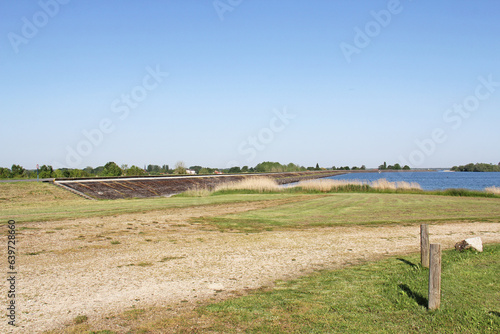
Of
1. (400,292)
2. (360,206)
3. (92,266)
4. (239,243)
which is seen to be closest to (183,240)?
(239,243)

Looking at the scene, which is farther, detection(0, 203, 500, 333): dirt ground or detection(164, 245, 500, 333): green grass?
detection(0, 203, 500, 333): dirt ground

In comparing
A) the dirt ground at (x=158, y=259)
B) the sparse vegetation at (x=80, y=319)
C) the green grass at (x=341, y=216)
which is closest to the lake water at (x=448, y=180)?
the green grass at (x=341, y=216)

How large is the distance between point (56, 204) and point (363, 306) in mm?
23156

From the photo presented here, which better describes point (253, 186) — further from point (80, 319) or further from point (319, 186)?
point (80, 319)

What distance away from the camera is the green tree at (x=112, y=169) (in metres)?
60.7

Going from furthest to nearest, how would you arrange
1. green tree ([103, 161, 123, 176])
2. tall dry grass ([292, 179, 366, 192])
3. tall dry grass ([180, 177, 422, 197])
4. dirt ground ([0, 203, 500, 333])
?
green tree ([103, 161, 123, 176]), tall dry grass ([292, 179, 366, 192]), tall dry grass ([180, 177, 422, 197]), dirt ground ([0, 203, 500, 333])

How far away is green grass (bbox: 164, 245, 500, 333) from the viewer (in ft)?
17.9

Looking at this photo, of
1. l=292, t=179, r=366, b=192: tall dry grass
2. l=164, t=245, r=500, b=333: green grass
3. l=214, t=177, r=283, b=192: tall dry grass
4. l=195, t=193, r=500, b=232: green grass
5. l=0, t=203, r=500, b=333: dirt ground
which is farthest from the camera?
l=292, t=179, r=366, b=192: tall dry grass

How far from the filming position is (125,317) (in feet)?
19.2

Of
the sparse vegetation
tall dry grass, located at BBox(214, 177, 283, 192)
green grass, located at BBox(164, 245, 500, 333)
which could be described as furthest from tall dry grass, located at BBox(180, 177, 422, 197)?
the sparse vegetation

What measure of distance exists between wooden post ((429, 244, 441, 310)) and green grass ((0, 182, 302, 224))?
15910mm

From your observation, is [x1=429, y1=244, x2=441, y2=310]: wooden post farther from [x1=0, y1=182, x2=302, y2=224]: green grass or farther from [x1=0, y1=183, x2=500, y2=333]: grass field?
[x1=0, y1=182, x2=302, y2=224]: green grass

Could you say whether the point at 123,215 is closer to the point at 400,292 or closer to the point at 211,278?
the point at 211,278

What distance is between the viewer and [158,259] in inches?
379
